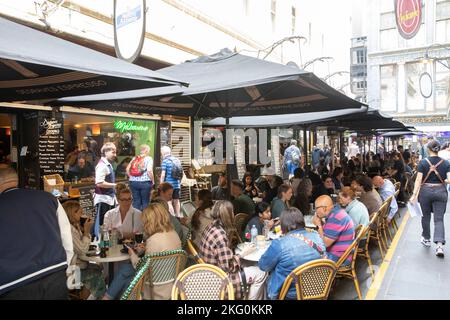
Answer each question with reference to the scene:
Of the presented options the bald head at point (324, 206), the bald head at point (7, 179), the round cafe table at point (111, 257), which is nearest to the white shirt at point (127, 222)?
the round cafe table at point (111, 257)

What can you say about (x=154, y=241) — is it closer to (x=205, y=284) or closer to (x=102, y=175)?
(x=205, y=284)

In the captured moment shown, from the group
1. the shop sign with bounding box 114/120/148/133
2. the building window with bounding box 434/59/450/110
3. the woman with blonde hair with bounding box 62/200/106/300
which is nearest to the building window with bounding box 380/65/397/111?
the building window with bounding box 434/59/450/110

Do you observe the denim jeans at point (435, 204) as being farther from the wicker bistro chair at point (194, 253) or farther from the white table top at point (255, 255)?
the wicker bistro chair at point (194, 253)

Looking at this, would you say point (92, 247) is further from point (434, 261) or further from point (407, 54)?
point (407, 54)

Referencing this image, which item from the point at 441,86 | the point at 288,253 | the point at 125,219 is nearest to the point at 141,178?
the point at 125,219

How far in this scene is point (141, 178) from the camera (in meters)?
9.36

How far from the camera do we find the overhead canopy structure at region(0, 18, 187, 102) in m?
2.41

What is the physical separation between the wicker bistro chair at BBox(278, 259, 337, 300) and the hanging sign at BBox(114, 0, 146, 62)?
5331 mm

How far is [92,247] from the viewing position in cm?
496

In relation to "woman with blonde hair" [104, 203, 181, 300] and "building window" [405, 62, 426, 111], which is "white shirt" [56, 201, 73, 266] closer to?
"woman with blonde hair" [104, 203, 181, 300]

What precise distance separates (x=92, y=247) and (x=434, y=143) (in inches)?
254

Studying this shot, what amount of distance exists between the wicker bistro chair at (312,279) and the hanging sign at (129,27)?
533 cm

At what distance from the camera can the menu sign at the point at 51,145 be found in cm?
909
